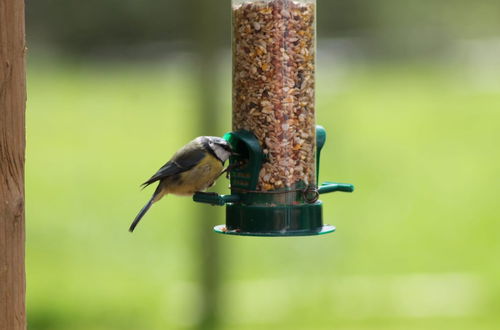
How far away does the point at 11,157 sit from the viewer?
2.83 m

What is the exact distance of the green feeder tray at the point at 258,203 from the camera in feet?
13.5

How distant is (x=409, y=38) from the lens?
17750 mm

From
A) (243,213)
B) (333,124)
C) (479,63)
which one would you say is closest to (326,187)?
(243,213)

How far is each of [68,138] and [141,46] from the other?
2139mm

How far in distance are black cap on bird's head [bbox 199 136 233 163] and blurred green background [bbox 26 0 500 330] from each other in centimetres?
204

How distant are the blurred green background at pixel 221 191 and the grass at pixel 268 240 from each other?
3 cm

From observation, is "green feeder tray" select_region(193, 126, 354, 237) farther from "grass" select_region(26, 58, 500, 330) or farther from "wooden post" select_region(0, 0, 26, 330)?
"grass" select_region(26, 58, 500, 330)

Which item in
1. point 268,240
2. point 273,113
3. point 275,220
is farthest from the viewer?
point 268,240

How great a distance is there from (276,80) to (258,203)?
0.60 meters

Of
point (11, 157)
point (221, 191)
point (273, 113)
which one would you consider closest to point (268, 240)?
point (221, 191)

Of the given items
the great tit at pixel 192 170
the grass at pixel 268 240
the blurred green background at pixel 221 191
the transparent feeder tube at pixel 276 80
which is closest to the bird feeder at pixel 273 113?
the transparent feeder tube at pixel 276 80

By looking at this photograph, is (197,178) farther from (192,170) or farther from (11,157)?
(11,157)

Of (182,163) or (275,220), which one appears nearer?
(275,220)

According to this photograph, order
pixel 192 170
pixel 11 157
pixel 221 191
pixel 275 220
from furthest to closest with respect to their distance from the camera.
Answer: pixel 221 191 → pixel 192 170 → pixel 275 220 → pixel 11 157
